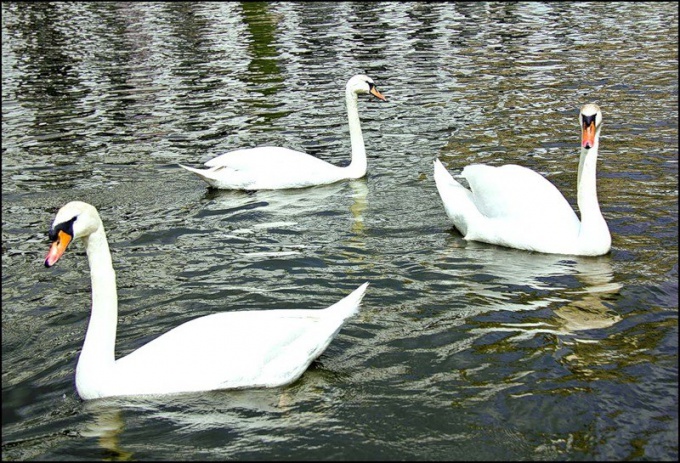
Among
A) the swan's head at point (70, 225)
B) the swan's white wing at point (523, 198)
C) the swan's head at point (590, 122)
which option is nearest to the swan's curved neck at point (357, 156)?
the swan's white wing at point (523, 198)

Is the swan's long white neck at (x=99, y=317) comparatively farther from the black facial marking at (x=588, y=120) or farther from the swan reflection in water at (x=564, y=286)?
the black facial marking at (x=588, y=120)

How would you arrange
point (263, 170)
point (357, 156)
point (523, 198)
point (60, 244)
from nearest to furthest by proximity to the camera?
point (60, 244) → point (523, 198) → point (263, 170) → point (357, 156)

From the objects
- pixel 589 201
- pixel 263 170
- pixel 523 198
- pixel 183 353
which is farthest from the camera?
pixel 263 170

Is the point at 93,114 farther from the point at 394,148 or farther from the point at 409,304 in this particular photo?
the point at 409,304

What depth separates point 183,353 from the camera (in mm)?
6723

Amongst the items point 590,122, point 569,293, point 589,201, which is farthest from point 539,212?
point 569,293

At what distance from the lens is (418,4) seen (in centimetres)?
3005

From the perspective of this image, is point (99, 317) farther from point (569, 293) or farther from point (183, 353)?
point (569, 293)

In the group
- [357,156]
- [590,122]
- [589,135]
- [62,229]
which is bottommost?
[357,156]

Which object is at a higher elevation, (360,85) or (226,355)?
(360,85)

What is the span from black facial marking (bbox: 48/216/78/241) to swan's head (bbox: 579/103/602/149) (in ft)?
16.4

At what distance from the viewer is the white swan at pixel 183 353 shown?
22.0 feet

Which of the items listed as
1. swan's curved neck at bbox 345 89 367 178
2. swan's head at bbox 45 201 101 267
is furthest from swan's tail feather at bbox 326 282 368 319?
swan's curved neck at bbox 345 89 367 178

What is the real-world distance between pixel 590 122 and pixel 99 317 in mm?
5045
